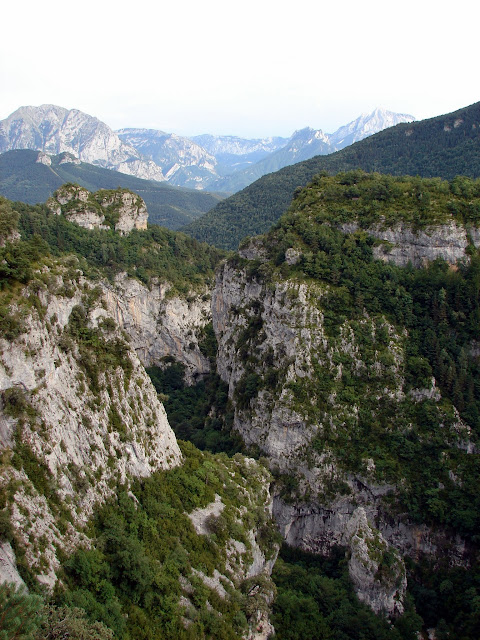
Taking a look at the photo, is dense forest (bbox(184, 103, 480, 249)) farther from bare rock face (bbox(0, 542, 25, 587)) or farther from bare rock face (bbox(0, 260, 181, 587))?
bare rock face (bbox(0, 542, 25, 587))

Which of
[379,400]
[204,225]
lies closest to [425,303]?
[379,400]

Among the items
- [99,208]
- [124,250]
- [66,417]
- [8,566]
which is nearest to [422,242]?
[66,417]

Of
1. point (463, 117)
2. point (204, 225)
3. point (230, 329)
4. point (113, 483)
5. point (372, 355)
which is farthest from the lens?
point (204, 225)

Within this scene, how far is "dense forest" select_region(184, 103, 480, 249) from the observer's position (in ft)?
334

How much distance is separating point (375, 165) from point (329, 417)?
10148cm

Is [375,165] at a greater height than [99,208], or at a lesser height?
greater

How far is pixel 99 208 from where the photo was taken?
251 feet

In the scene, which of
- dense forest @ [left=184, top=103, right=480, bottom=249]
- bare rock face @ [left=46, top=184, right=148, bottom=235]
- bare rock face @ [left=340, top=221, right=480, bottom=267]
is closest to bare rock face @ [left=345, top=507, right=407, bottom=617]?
bare rock face @ [left=340, top=221, right=480, bottom=267]

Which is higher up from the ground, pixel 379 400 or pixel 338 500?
pixel 379 400

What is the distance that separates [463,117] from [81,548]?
12579cm

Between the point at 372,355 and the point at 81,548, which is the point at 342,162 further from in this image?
the point at 81,548

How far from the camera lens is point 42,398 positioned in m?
22.7

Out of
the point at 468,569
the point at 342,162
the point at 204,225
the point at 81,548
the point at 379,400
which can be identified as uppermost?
the point at 342,162

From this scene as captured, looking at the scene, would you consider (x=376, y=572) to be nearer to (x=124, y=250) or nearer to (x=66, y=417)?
(x=66, y=417)
